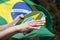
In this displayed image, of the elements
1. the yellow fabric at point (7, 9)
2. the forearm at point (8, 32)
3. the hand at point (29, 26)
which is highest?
the yellow fabric at point (7, 9)

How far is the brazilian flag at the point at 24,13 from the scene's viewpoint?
275 cm

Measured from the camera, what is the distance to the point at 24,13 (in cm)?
294

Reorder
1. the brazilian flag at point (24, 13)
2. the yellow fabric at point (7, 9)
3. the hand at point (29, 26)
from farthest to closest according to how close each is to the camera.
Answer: the yellow fabric at point (7, 9) < the brazilian flag at point (24, 13) < the hand at point (29, 26)

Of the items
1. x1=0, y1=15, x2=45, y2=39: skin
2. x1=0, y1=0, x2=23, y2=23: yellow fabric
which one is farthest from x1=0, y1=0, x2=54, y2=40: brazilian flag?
x1=0, y1=15, x2=45, y2=39: skin

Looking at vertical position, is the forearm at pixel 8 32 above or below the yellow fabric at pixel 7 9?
below

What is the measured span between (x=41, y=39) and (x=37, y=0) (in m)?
2.57

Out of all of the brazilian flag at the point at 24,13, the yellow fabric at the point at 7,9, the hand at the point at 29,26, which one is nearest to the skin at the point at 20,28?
the hand at the point at 29,26

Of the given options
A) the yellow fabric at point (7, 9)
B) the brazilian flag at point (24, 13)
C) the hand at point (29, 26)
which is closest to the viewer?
the hand at point (29, 26)

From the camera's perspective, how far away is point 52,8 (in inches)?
225

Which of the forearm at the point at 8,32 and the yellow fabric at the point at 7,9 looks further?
the yellow fabric at the point at 7,9

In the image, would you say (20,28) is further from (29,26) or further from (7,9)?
(7,9)

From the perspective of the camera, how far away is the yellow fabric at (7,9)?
2890 mm

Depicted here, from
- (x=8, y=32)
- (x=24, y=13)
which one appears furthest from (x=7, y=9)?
(x=8, y=32)

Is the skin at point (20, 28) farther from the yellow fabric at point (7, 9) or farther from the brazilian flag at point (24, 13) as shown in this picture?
the yellow fabric at point (7, 9)
